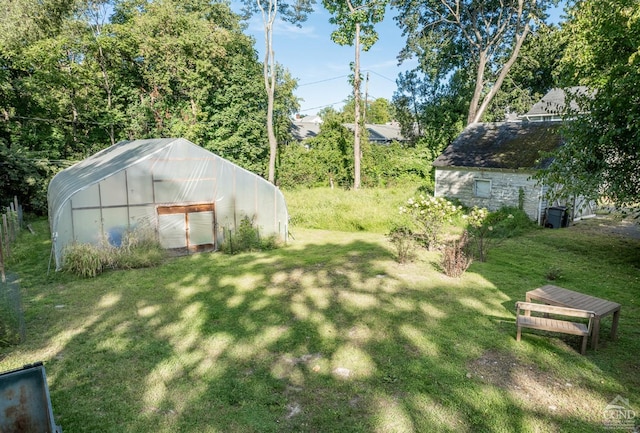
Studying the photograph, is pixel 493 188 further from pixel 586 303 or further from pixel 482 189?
pixel 586 303

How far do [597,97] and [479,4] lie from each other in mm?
19573

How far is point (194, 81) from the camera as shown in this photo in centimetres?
2498

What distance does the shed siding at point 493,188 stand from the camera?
17234 millimetres

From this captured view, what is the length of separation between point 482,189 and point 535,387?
49.4 feet

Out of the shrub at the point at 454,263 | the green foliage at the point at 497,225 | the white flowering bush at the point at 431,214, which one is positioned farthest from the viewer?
the green foliage at the point at 497,225

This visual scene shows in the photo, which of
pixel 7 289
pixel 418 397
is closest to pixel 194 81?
pixel 7 289

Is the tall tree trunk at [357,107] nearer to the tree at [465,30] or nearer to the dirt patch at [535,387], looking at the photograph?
the tree at [465,30]

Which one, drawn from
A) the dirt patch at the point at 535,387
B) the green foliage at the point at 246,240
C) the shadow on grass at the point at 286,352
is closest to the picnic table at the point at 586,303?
the shadow on grass at the point at 286,352

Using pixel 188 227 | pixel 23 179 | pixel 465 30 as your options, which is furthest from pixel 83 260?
pixel 465 30

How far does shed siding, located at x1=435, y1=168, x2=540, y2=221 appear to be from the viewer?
1723 cm

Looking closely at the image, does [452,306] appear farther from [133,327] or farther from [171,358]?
[133,327]

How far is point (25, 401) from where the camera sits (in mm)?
4387

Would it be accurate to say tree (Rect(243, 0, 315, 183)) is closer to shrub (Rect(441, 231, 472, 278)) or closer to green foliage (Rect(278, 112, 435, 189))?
green foliage (Rect(278, 112, 435, 189))

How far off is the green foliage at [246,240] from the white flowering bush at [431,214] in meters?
4.94
